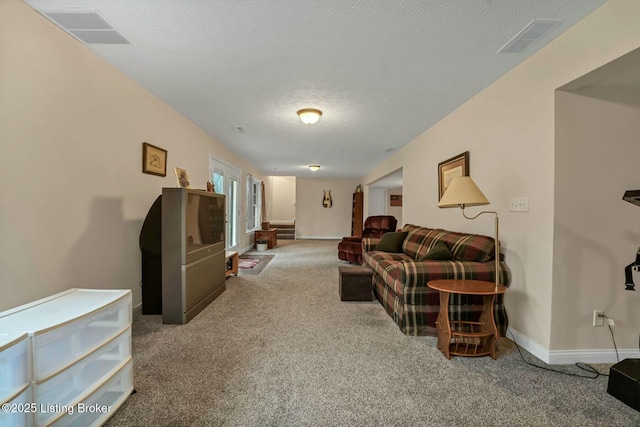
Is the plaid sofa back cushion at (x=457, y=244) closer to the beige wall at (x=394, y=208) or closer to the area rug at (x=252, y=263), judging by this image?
the area rug at (x=252, y=263)

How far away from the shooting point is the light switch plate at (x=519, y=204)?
2.32 m

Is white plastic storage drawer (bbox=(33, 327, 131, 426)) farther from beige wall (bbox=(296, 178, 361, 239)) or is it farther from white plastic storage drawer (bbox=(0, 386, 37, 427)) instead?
beige wall (bbox=(296, 178, 361, 239))

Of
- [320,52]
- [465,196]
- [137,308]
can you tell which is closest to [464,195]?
[465,196]

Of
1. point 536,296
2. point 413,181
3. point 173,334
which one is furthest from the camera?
point 413,181

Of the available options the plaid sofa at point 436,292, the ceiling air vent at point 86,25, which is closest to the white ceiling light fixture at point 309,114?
the ceiling air vent at point 86,25

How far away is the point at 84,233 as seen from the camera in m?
2.35

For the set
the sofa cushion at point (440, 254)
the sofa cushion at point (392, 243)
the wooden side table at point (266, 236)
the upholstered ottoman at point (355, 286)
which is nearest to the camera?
the sofa cushion at point (440, 254)

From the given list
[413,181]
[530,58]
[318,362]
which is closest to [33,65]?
[318,362]

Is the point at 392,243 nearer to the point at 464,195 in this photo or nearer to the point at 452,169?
the point at 452,169

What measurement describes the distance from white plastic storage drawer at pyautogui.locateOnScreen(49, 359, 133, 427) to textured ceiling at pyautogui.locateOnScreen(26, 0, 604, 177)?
7.19ft

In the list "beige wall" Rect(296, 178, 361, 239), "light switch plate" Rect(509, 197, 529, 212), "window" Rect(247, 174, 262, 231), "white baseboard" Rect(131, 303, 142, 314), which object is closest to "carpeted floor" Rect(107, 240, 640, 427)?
"white baseboard" Rect(131, 303, 142, 314)

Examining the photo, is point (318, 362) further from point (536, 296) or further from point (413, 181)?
point (413, 181)

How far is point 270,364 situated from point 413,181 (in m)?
3.93

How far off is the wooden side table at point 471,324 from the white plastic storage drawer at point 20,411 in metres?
2.32
